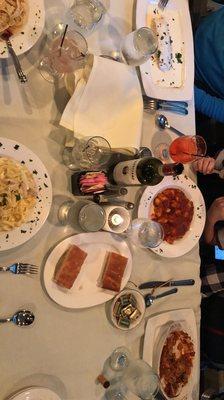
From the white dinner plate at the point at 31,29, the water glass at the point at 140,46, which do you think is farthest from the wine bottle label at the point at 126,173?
the white dinner plate at the point at 31,29

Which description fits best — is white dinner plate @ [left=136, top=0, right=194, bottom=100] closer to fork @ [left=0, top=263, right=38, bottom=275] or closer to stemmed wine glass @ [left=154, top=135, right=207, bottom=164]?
stemmed wine glass @ [left=154, top=135, right=207, bottom=164]

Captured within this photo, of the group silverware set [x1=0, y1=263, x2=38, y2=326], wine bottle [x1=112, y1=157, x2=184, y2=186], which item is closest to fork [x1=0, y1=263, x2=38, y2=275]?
silverware set [x1=0, y1=263, x2=38, y2=326]

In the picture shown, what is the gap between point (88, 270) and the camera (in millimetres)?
1744

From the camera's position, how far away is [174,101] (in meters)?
1.95

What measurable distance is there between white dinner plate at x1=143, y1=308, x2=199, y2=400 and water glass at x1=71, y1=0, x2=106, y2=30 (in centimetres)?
131

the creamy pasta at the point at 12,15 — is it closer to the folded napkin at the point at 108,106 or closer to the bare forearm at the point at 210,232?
the folded napkin at the point at 108,106

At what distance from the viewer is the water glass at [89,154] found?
5.36ft

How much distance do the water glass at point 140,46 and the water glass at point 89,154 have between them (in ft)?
1.33

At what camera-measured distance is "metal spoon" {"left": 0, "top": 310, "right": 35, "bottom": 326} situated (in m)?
1.58

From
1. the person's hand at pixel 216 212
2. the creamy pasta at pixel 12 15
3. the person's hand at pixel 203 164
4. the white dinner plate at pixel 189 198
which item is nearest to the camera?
the creamy pasta at pixel 12 15

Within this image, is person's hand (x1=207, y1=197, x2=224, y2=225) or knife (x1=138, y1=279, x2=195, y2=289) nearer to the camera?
knife (x1=138, y1=279, x2=195, y2=289)

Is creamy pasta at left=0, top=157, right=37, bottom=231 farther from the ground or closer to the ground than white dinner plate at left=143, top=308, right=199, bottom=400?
farther from the ground

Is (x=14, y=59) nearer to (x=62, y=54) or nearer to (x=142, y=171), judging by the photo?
(x=62, y=54)

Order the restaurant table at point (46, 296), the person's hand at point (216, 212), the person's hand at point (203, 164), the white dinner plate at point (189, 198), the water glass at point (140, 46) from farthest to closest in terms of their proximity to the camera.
Result: 1. the person's hand at point (216, 212)
2. the person's hand at point (203, 164)
3. the white dinner plate at point (189, 198)
4. the water glass at point (140, 46)
5. the restaurant table at point (46, 296)
